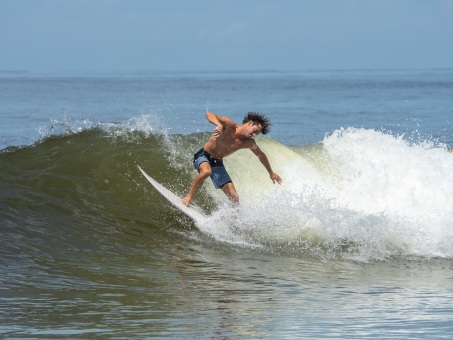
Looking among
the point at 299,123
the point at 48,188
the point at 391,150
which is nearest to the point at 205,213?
the point at 48,188

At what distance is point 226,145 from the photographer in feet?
33.7

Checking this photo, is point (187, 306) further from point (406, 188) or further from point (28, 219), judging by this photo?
point (406, 188)

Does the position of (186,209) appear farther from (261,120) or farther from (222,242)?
(261,120)

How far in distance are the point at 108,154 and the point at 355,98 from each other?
32.0 meters

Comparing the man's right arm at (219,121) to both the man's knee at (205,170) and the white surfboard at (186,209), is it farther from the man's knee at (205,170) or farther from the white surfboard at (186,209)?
the white surfboard at (186,209)

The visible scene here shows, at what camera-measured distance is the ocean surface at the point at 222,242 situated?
6262 millimetres

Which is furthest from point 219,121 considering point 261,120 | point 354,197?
point 354,197

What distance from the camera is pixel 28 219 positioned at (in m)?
10.1

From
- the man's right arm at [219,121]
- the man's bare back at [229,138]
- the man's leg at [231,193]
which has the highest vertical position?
the man's right arm at [219,121]

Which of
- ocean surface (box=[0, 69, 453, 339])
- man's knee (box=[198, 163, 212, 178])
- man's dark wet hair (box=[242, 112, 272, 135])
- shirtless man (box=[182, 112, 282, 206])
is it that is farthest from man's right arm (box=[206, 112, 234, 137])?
ocean surface (box=[0, 69, 453, 339])

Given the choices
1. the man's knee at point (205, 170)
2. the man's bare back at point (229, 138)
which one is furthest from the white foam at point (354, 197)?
the man's bare back at point (229, 138)

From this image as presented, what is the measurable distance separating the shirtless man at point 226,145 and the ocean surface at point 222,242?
1.20ft

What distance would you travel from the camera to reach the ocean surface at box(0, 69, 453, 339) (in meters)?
6.26

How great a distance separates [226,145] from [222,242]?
4.24ft
